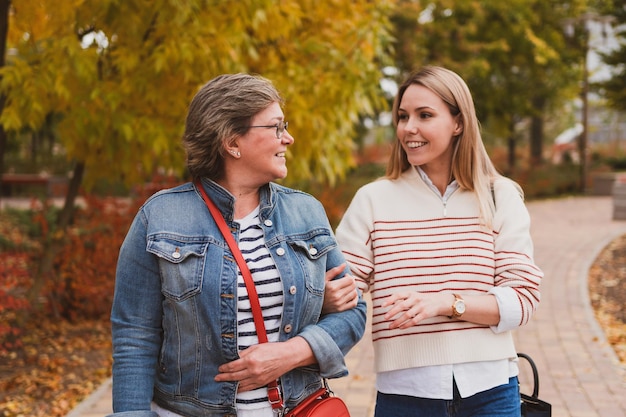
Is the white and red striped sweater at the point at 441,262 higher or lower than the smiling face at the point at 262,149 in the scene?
lower

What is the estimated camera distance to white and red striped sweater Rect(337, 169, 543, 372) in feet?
8.58

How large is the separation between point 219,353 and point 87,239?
695cm

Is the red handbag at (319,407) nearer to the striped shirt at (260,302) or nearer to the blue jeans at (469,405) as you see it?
the striped shirt at (260,302)

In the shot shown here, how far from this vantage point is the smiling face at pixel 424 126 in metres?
2.69

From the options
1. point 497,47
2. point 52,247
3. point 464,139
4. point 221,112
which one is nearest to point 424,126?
point 464,139

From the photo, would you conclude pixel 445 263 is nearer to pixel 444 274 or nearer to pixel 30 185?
pixel 444 274

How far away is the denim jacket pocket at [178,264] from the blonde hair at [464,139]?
97 centimetres

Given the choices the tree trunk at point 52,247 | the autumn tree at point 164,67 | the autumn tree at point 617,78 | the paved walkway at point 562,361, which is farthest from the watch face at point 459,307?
the autumn tree at point 617,78

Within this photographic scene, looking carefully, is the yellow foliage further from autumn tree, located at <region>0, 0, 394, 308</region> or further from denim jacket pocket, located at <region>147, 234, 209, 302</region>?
denim jacket pocket, located at <region>147, 234, 209, 302</region>

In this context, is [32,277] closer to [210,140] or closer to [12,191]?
[210,140]

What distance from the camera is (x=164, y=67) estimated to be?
594 cm

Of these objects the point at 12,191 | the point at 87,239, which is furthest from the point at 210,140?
the point at 12,191

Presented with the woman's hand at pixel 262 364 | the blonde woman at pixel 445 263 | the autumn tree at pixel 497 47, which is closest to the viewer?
the woman's hand at pixel 262 364

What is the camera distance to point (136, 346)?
87.6 inches
